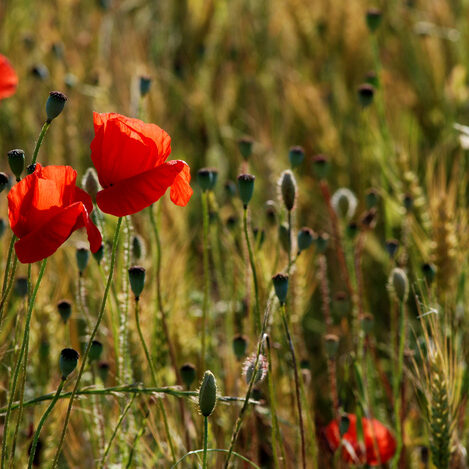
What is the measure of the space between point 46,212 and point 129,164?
10cm

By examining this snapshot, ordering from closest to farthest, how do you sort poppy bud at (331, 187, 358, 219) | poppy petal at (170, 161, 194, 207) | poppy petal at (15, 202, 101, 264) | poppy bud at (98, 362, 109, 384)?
poppy petal at (15, 202, 101, 264), poppy petal at (170, 161, 194, 207), poppy bud at (98, 362, 109, 384), poppy bud at (331, 187, 358, 219)

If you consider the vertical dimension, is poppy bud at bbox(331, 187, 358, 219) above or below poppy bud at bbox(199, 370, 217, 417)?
above

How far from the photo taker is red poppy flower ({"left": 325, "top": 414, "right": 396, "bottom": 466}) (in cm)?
124

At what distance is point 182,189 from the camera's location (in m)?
0.91

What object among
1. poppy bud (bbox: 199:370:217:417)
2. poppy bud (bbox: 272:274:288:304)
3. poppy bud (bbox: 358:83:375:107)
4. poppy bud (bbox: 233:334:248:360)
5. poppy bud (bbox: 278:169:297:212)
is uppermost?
poppy bud (bbox: 358:83:375:107)

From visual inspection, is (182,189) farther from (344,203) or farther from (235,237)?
(235,237)

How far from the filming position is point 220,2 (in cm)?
272

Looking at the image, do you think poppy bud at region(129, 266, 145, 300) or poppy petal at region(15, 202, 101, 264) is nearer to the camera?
poppy petal at region(15, 202, 101, 264)

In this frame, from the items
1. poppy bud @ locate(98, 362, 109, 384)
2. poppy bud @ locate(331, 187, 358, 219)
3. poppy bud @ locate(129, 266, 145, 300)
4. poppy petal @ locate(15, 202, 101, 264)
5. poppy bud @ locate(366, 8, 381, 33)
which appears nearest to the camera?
poppy petal @ locate(15, 202, 101, 264)

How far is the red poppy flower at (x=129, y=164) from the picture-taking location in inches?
32.5

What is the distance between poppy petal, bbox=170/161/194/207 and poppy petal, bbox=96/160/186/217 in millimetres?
59

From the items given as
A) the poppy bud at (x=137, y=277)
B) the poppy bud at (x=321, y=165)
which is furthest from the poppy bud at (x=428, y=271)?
the poppy bud at (x=137, y=277)

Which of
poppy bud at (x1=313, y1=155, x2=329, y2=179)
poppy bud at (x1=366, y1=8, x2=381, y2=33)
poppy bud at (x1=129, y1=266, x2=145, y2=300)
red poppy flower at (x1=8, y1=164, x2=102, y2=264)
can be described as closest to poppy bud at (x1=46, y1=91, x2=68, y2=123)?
red poppy flower at (x1=8, y1=164, x2=102, y2=264)

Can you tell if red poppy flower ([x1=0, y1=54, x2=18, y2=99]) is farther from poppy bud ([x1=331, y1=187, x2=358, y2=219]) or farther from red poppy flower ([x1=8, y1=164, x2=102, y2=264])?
poppy bud ([x1=331, y1=187, x2=358, y2=219])
